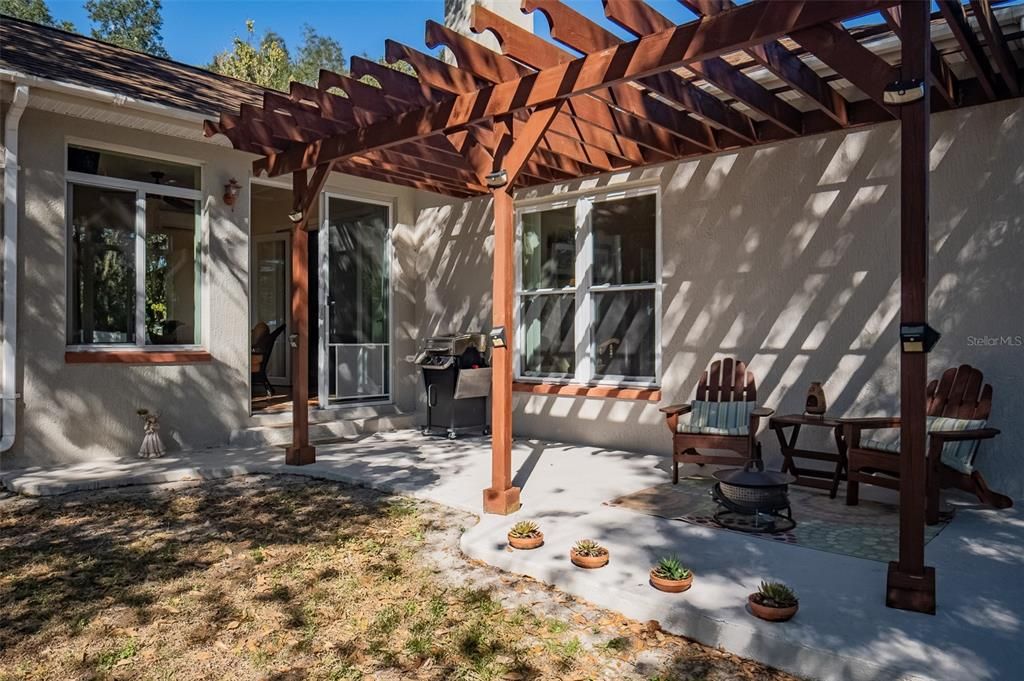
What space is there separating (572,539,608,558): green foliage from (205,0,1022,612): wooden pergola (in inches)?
35.8

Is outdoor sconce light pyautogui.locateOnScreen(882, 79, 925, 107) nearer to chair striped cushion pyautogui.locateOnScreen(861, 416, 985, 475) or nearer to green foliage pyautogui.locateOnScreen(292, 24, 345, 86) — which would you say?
chair striped cushion pyautogui.locateOnScreen(861, 416, 985, 475)

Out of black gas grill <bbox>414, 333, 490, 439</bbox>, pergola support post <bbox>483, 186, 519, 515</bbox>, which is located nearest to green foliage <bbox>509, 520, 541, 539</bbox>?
pergola support post <bbox>483, 186, 519, 515</bbox>

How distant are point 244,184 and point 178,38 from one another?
31688 mm

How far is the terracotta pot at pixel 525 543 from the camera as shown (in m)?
Answer: 3.52

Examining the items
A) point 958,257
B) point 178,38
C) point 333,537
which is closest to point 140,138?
point 333,537

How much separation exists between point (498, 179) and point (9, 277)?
3.84 m

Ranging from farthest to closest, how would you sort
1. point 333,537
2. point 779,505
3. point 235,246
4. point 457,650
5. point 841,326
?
point 235,246 < point 841,326 < point 333,537 < point 779,505 < point 457,650

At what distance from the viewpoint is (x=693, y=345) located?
590 cm

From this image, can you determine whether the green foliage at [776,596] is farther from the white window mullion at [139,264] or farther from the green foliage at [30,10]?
the green foliage at [30,10]

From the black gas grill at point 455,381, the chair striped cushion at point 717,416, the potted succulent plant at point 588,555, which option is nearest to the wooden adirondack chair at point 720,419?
the chair striped cushion at point 717,416

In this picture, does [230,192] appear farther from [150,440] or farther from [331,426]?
[331,426]

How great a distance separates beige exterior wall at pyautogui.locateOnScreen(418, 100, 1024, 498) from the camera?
14.7ft

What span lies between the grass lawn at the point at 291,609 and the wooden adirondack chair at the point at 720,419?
5.68ft

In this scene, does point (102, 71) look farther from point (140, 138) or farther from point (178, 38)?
point (178, 38)
